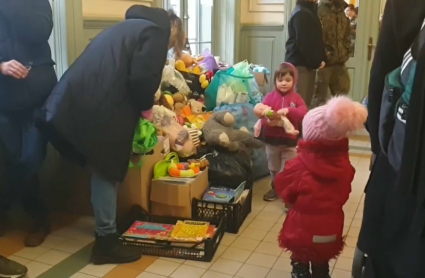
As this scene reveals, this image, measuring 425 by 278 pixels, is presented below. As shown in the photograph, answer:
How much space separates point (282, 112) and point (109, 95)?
1.12m

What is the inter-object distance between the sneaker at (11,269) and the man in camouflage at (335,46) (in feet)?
10.8

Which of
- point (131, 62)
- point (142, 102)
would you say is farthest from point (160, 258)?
point (131, 62)

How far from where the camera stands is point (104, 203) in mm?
2500

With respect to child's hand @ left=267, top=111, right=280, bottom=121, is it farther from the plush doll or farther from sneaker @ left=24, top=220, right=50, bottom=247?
sneaker @ left=24, top=220, right=50, bottom=247

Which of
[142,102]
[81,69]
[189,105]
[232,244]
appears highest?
[81,69]

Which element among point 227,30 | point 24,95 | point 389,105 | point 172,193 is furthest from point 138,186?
point 227,30

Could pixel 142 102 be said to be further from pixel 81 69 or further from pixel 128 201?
pixel 128 201

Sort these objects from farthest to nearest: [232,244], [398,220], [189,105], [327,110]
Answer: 1. [189,105]
2. [232,244]
3. [327,110]
4. [398,220]

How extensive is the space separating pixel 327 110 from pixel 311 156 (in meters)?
0.20

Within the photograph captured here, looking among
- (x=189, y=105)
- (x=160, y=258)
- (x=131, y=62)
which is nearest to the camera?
(x=131, y=62)

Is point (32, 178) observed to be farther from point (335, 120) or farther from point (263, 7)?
point (263, 7)

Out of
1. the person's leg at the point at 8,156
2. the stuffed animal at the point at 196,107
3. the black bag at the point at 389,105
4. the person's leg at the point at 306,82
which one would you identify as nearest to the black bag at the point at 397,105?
the black bag at the point at 389,105

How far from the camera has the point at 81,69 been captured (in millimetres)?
2383

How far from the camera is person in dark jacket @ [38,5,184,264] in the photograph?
2350 mm
